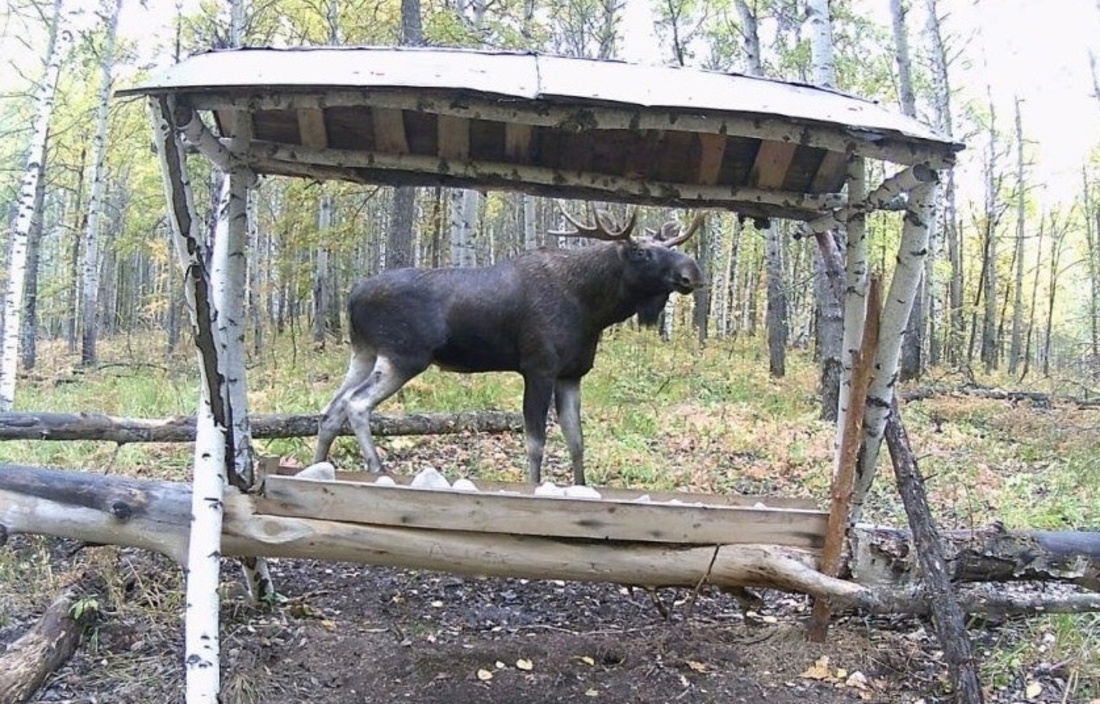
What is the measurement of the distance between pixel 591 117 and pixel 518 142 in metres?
0.96

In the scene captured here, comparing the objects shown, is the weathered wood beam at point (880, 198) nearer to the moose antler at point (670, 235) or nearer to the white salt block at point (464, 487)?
the moose antler at point (670, 235)

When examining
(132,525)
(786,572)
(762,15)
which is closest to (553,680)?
(786,572)

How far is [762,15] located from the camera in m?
17.7

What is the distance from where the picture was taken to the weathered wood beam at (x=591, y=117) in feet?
11.0

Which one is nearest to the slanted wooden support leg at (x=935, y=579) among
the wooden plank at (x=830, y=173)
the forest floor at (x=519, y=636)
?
the forest floor at (x=519, y=636)

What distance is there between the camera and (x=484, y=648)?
4566 millimetres

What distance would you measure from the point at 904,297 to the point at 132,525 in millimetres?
3689


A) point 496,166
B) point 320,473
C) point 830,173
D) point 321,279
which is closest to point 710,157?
point 830,173

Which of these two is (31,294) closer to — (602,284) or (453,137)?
(602,284)

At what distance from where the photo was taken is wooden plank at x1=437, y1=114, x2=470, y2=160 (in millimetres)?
4102

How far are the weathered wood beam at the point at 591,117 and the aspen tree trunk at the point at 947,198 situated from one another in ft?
44.2

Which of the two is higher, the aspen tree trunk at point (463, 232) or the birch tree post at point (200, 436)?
the aspen tree trunk at point (463, 232)

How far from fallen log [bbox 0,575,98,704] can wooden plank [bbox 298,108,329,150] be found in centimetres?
251

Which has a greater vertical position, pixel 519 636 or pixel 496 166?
pixel 496 166
